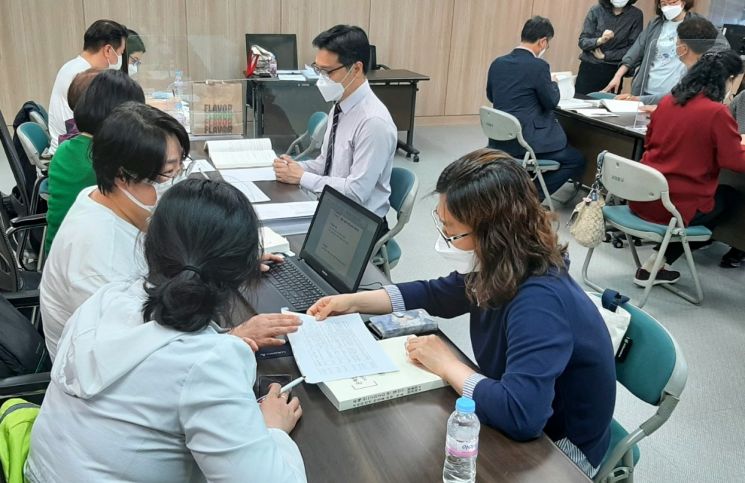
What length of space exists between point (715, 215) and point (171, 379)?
11.0 feet

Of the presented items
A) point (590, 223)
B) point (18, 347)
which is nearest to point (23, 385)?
→ point (18, 347)

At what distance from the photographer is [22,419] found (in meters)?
1.11

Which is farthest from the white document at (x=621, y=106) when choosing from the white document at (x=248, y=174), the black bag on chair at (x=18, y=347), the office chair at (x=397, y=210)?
the black bag on chair at (x=18, y=347)

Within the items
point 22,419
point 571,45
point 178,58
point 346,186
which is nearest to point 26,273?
point 346,186

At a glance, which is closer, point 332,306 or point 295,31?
point 332,306

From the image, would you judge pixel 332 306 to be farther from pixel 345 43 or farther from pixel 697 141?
pixel 697 141

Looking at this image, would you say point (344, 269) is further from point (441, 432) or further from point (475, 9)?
point (475, 9)

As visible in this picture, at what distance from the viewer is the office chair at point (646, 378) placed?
149 cm

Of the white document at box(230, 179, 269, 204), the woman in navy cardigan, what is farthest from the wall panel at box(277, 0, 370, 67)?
the woman in navy cardigan

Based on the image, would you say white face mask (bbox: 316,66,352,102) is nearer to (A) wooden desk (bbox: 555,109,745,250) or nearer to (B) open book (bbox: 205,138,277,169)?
(B) open book (bbox: 205,138,277,169)

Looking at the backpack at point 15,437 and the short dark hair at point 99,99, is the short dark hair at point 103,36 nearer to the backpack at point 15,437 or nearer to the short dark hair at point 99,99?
the short dark hair at point 99,99

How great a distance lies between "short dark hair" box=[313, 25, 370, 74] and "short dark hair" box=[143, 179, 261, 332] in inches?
72.1

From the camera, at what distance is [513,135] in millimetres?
4195

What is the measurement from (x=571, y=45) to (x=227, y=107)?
526 cm
